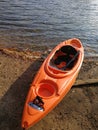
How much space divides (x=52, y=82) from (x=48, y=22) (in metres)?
8.32

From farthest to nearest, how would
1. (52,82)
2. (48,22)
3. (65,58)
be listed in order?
(48,22), (65,58), (52,82)

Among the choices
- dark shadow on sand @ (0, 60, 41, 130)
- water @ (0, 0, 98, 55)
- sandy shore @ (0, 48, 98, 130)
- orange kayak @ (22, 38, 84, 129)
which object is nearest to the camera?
orange kayak @ (22, 38, 84, 129)

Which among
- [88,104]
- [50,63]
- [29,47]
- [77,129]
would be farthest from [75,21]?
[77,129]

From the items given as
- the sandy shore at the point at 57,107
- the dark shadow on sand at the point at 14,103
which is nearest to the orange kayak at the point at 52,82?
the sandy shore at the point at 57,107

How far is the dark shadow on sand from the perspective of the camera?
7.67 m

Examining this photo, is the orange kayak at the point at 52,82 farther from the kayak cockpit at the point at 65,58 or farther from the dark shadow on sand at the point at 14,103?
the dark shadow on sand at the point at 14,103

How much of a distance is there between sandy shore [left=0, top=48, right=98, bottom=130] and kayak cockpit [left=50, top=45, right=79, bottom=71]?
2.32ft

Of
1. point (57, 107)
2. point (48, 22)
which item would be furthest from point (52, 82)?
point (48, 22)

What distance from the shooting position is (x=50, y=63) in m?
9.83

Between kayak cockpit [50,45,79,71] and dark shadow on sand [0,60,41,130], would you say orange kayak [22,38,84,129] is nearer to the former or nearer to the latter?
kayak cockpit [50,45,79,71]


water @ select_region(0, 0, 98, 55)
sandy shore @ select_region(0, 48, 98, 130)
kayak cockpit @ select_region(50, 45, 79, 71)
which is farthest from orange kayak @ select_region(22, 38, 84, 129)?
water @ select_region(0, 0, 98, 55)

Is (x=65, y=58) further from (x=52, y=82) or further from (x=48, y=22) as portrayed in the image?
(x=48, y=22)

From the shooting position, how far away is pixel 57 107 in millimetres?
8453

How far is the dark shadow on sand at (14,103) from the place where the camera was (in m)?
7.67
